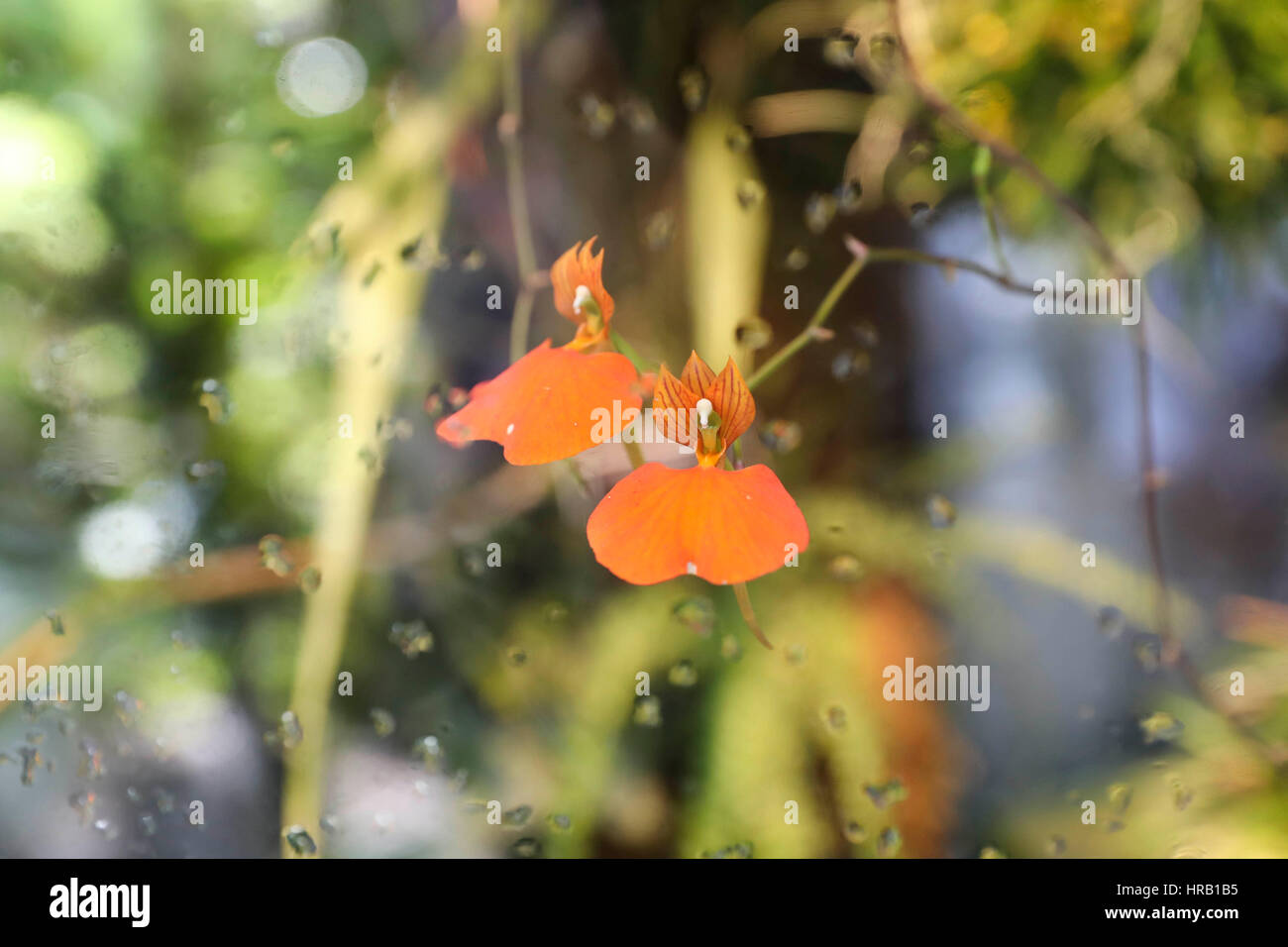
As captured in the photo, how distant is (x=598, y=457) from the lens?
0.34 meters

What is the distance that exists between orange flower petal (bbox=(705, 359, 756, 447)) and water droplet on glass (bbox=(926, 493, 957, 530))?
0.57 ft

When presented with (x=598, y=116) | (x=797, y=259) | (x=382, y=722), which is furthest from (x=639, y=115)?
(x=382, y=722)

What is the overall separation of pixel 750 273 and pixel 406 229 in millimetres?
200

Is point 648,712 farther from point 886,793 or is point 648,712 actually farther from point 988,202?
point 988,202

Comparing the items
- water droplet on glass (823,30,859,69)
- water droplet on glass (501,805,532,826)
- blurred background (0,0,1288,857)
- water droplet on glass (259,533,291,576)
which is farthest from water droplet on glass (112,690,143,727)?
water droplet on glass (823,30,859,69)

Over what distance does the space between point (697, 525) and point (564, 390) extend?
8 centimetres

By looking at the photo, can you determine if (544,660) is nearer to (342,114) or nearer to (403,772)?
(403,772)

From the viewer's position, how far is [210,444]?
1.24 feet

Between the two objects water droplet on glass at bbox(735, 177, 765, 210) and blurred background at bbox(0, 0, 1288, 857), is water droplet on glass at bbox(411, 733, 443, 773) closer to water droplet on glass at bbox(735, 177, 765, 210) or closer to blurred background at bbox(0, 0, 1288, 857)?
blurred background at bbox(0, 0, 1288, 857)

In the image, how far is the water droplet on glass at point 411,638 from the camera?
0.37 m

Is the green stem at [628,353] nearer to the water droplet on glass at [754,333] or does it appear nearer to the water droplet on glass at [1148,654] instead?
the water droplet on glass at [754,333]

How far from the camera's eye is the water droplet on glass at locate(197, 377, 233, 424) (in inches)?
14.9

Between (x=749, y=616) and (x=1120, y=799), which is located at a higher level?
(x=749, y=616)

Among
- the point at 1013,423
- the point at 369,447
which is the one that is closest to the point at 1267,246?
the point at 1013,423
